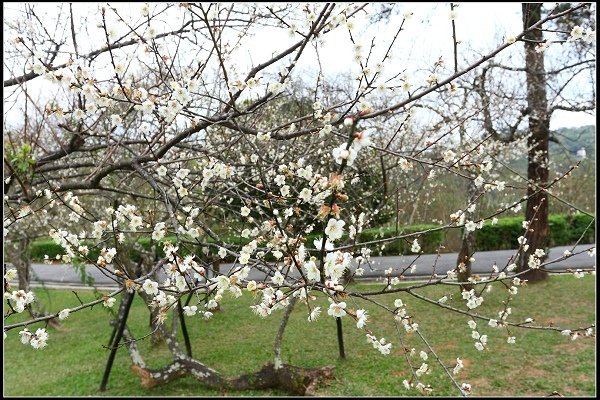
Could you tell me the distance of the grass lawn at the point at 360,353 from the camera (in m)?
4.92

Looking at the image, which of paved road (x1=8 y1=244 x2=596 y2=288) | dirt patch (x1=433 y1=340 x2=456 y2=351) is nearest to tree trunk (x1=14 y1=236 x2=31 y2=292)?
paved road (x1=8 y1=244 x2=596 y2=288)

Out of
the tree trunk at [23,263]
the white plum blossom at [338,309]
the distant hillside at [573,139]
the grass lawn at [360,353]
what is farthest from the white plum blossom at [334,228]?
the distant hillside at [573,139]

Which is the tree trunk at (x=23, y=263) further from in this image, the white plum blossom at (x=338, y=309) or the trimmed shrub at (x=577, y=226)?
the trimmed shrub at (x=577, y=226)

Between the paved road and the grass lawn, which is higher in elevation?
the grass lawn

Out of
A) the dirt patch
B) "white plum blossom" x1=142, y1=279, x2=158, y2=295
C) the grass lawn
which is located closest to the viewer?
"white plum blossom" x1=142, y1=279, x2=158, y2=295

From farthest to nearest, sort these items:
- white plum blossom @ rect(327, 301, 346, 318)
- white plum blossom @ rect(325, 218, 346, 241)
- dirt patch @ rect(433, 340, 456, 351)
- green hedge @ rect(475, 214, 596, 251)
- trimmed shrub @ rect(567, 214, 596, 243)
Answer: trimmed shrub @ rect(567, 214, 596, 243) < green hedge @ rect(475, 214, 596, 251) < dirt patch @ rect(433, 340, 456, 351) < white plum blossom @ rect(327, 301, 346, 318) < white plum blossom @ rect(325, 218, 346, 241)

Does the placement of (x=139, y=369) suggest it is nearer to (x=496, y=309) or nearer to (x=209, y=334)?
(x=209, y=334)

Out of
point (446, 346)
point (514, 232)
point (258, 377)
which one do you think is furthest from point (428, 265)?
point (258, 377)

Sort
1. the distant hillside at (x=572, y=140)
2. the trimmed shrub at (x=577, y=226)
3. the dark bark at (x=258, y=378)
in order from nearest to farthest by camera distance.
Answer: the dark bark at (x=258, y=378) → the distant hillside at (x=572, y=140) → the trimmed shrub at (x=577, y=226)

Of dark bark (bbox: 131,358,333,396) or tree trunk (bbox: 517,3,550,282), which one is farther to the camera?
tree trunk (bbox: 517,3,550,282)

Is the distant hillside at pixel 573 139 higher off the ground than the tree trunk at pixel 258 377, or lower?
higher

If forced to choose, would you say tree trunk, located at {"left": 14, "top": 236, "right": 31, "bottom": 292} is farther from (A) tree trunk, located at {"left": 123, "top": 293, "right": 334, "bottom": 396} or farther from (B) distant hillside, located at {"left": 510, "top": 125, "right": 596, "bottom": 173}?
(B) distant hillside, located at {"left": 510, "top": 125, "right": 596, "bottom": 173}

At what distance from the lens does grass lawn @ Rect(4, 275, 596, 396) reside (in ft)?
16.1

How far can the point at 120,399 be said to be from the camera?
500 cm
